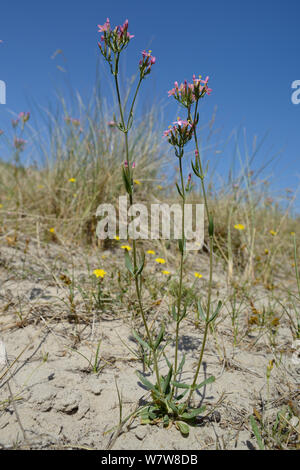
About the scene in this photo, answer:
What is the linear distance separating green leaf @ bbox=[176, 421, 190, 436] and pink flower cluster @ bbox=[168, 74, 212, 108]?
1.19 m

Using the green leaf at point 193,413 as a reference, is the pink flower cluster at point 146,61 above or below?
above

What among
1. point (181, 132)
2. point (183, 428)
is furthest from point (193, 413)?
point (181, 132)

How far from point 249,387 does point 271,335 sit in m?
0.48

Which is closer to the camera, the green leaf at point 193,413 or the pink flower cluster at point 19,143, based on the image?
the green leaf at point 193,413

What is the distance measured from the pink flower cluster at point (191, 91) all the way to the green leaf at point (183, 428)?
3.90 ft

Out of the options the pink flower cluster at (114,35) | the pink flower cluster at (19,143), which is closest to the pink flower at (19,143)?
the pink flower cluster at (19,143)

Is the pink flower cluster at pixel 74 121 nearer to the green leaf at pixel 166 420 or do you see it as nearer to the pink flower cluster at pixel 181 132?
the pink flower cluster at pixel 181 132

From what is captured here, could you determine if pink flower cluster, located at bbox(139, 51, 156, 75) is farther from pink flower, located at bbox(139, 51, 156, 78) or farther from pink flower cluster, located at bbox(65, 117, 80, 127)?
pink flower cluster, located at bbox(65, 117, 80, 127)

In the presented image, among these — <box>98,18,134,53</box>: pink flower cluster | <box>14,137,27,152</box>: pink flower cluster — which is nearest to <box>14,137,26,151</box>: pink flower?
<box>14,137,27,152</box>: pink flower cluster

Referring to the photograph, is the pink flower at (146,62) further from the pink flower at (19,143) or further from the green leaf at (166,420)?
the pink flower at (19,143)

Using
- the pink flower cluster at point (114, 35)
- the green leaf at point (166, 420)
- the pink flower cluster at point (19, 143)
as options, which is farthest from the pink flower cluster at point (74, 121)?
the green leaf at point (166, 420)

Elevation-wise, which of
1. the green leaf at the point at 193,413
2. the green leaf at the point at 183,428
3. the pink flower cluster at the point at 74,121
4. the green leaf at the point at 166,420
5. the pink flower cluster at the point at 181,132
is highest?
the pink flower cluster at the point at 74,121

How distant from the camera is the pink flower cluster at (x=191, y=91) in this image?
1.09m

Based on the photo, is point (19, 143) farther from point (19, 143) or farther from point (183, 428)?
point (183, 428)
